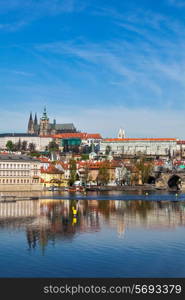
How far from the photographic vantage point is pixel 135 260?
23828mm

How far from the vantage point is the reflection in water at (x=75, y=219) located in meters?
31.2

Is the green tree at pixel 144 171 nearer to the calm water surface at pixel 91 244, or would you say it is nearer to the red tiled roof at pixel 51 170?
the red tiled roof at pixel 51 170

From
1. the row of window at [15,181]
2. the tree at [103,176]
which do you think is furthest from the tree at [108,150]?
the row of window at [15,181]

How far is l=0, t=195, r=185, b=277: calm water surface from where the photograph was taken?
21969 millimetres

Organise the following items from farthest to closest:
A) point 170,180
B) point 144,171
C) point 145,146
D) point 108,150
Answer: point 145,146 → point 108,150 → point 170,180 → point 144,171

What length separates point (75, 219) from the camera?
38250mm

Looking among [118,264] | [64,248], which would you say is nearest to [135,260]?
[118,264]

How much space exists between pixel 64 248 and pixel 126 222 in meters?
11.4

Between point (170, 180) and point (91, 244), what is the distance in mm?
75600

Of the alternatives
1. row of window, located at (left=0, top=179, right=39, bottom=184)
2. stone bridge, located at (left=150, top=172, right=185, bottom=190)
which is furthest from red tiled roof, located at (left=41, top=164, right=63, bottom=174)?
stone bridge, located at (left=150, top=172, right=185, bottom=190)

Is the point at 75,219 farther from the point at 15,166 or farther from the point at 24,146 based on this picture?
the point at 24,146

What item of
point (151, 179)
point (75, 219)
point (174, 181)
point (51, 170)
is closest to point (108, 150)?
point (151, 179)

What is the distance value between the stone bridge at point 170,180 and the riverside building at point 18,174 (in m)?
23.8

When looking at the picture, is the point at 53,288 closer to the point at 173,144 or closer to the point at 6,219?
the point at 6,219
